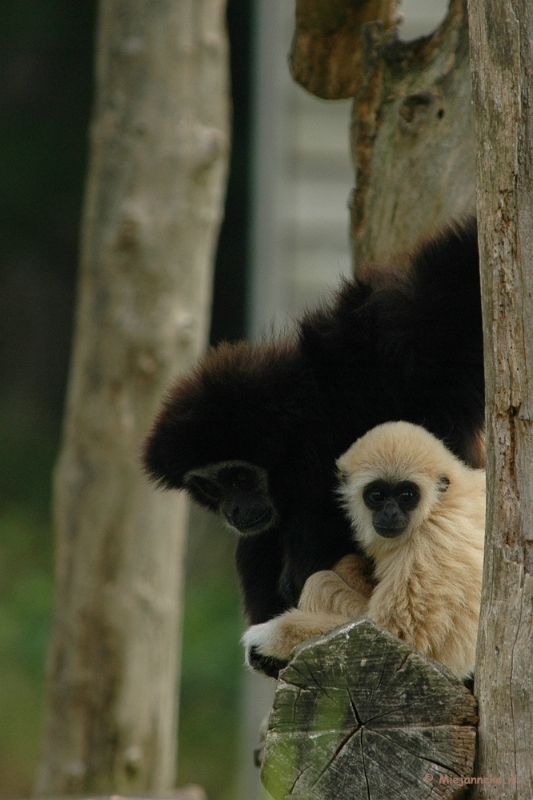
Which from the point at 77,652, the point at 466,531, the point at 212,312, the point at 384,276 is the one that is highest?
the point at 212,312

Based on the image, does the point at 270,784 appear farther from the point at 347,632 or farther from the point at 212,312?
the point at 212,312

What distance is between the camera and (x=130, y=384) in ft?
23.4

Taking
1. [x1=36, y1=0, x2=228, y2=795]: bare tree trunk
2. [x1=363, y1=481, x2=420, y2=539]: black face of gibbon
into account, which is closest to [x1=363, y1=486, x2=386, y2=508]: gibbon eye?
[x1=363, y1=481, x2=420, y2=539]: black face of gibbon

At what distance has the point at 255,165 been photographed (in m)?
10.3

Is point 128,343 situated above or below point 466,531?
above

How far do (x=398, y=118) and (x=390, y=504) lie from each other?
2131 millimetres

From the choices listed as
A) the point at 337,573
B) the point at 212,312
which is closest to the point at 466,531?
the point at 337,573

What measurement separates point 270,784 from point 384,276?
2.21 metres

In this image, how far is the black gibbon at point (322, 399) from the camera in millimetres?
4105

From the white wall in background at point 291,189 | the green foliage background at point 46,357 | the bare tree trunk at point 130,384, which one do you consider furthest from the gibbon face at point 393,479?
the green foliage background at point 46,357

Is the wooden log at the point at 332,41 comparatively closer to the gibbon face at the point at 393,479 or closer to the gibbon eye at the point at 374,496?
the gibbon face at the point at 393,479

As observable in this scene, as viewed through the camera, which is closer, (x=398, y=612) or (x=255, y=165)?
(x=398, y=612)

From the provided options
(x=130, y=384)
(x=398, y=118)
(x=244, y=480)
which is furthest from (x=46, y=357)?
(x=244, y=480)

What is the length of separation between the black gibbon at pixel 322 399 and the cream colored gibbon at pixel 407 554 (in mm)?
237
